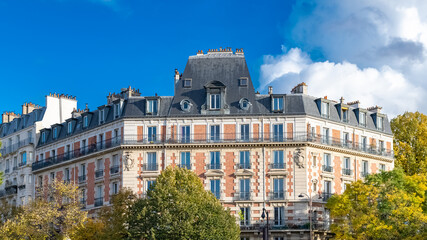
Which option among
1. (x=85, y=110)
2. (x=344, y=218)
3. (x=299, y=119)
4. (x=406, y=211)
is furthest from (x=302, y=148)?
(x=85, y=110)

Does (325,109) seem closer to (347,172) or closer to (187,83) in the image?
(347,172)

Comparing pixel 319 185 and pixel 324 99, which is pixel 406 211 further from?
pixel 324 99

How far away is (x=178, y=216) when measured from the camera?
6050cm

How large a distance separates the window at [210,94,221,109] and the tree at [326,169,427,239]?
1292 centimetres

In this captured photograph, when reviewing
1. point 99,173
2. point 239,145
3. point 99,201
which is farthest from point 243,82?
point 99,201

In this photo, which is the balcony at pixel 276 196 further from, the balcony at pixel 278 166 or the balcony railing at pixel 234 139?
the balcony railing at pixel 234 139

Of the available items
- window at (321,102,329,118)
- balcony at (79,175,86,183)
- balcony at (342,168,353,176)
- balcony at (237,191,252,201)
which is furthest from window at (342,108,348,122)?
balcony at (79,175,86,183)

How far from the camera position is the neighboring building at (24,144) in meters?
85.6

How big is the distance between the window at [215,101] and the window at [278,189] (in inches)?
322

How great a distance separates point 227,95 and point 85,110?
17610 millimetres

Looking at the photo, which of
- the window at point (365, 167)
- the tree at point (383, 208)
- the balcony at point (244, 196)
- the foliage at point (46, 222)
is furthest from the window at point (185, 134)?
the window at point (365, 167)

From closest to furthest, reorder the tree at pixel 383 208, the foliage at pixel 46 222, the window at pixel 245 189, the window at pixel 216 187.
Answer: the tree at pixel 383 208 → the foliage at pixel 46 222 → the window at pixel 245 189 → the window at pixel 216 187

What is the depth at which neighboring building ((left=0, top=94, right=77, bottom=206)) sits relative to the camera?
85.6 meters

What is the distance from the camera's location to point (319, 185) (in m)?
72.4
